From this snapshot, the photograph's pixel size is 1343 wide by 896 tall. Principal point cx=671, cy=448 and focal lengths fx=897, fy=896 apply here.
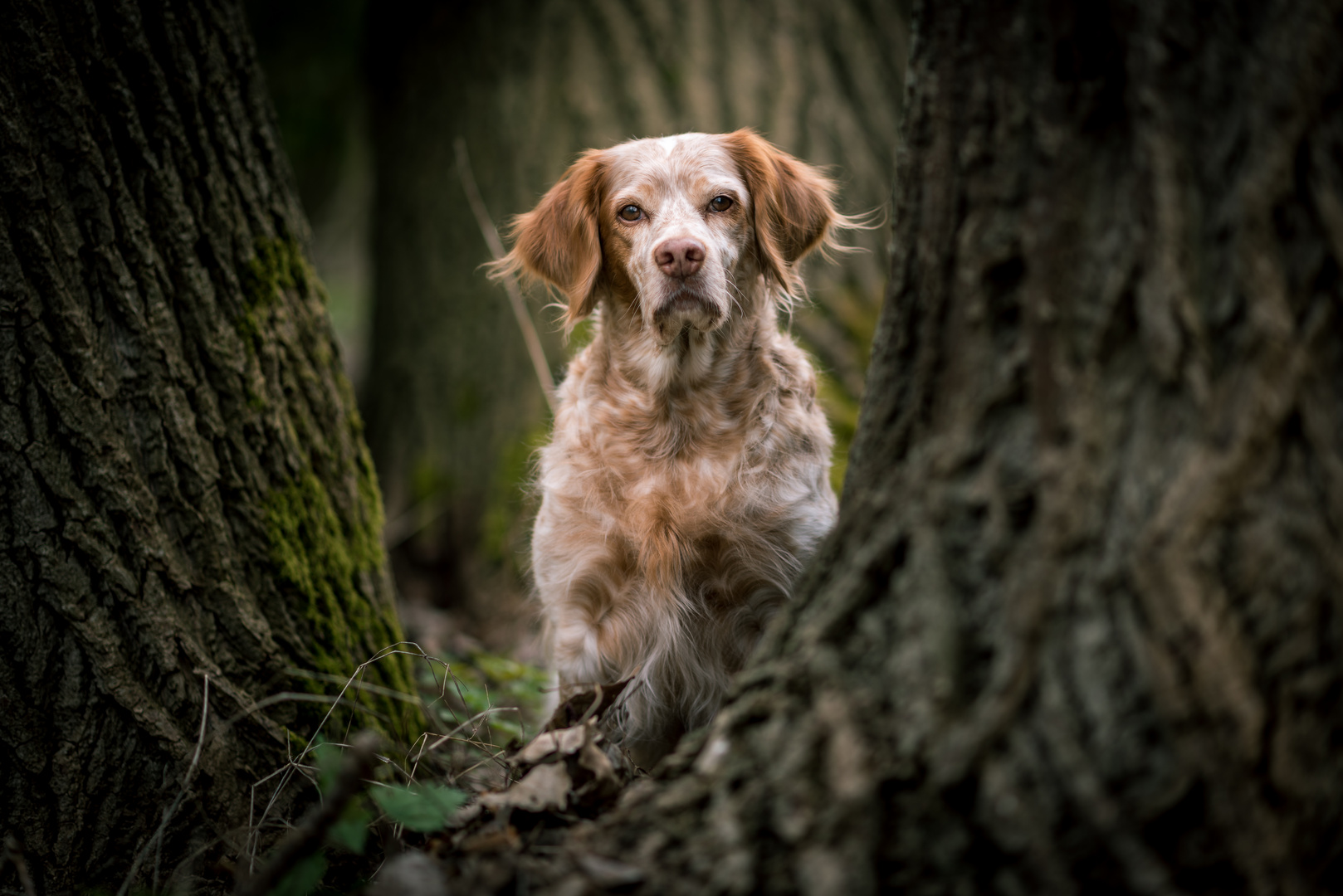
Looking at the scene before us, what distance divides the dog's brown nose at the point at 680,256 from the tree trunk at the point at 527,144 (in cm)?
194

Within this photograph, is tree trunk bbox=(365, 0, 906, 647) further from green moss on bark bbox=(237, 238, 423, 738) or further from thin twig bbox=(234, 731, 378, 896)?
thin twig bbox=(234, 731, 378, 896)

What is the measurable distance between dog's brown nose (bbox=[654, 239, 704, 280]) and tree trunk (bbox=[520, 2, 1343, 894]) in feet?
3.84

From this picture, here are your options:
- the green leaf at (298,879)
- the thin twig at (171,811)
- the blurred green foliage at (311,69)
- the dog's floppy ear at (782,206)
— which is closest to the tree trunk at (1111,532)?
the green leaf at (298,879)

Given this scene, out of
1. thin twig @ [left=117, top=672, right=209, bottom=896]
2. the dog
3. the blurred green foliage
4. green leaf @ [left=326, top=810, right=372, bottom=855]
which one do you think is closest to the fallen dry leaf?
green leaf @ [left=326, top=810, right=372, bottom=855]

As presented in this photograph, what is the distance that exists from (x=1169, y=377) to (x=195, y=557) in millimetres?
1893

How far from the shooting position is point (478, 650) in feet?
11.9

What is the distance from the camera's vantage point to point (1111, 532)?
106cm

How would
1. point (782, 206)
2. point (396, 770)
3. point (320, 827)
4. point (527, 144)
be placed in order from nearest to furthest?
point (320, 827), point (396, 770), point (782, 206), point (527, 144)

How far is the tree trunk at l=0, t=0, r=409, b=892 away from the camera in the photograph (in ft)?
5.77

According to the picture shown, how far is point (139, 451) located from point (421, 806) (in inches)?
40.4

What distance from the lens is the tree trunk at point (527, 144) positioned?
14.5ft

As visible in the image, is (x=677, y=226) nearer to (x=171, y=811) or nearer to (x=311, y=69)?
(x=171, y=811)

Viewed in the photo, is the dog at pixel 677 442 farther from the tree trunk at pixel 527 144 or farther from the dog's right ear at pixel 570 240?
the tree trunk at pixel 527 144

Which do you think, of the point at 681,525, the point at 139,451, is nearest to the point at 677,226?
the point at 681,525
